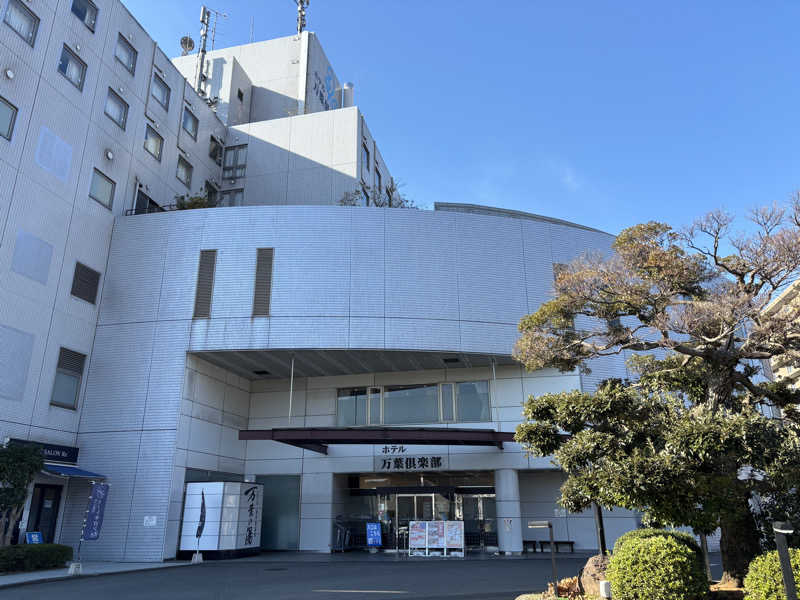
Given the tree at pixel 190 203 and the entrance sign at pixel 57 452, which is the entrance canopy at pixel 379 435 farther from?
the tree at pixel 190 203

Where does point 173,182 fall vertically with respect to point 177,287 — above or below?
above

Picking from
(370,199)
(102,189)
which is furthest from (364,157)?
(102,189)

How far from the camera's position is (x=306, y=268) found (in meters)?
20.6

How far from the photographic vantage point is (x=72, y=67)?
2083 cm

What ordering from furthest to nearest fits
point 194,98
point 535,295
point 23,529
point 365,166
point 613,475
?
point 365,166 → point 194,98 → point 535,295 → point 23,529 → point 613,475

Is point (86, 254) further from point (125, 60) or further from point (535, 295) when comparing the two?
point (535, 295)

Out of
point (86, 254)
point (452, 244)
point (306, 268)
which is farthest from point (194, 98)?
point (452, 244)

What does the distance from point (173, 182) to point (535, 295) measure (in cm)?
1577

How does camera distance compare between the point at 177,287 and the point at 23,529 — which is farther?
the point at 177,287

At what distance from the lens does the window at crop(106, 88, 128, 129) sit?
22.2m

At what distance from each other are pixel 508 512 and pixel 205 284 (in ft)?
42.6

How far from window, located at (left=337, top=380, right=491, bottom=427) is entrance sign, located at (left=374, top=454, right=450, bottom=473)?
1286mm

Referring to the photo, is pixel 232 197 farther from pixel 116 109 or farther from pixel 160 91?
pixel 116 109

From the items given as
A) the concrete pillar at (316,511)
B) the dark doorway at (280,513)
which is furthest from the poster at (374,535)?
the dark doorway at (280,513)
